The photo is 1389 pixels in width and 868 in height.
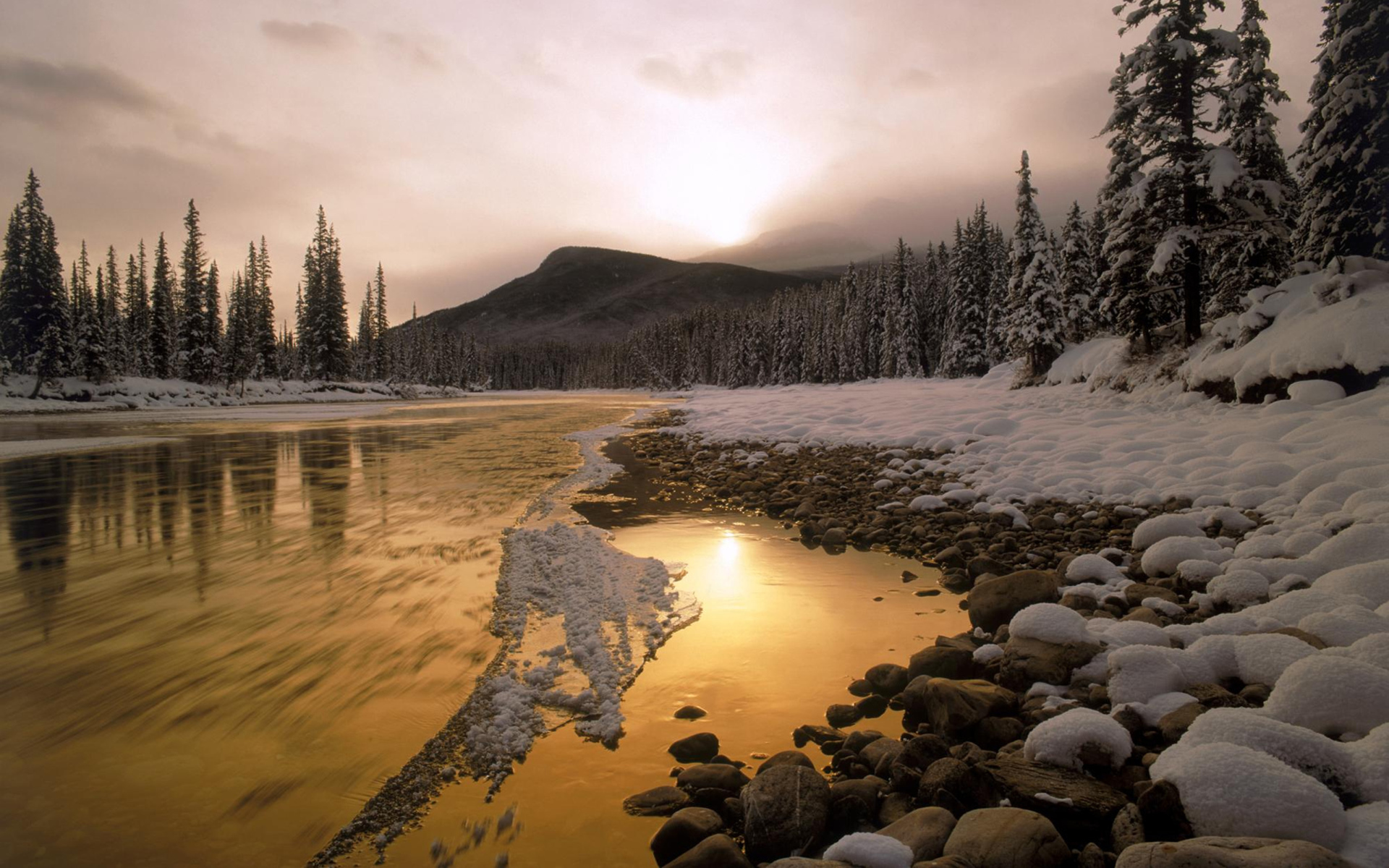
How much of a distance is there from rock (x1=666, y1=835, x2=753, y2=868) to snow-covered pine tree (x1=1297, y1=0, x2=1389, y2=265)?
1093 inches

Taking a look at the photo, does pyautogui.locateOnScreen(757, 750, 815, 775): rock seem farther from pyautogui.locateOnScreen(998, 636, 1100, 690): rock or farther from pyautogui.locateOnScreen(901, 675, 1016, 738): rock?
pyautogui.locateOnScreen(998, 636, 1100, 690): rock

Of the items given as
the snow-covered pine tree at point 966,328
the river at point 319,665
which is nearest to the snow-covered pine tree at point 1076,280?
the snow-covered pine tree at point 966,328

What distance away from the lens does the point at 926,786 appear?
3.43 metres

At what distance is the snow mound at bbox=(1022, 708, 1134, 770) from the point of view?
3385mm

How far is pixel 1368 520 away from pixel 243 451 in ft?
94.6

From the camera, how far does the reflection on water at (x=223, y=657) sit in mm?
3705

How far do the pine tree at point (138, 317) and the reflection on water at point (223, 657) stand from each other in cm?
6879

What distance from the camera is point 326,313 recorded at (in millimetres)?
72688

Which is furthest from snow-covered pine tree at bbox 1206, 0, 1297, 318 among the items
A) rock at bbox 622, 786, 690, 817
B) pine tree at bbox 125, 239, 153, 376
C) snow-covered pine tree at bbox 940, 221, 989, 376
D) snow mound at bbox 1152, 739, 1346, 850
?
pine tree at bbox 125, 239, 153, 376

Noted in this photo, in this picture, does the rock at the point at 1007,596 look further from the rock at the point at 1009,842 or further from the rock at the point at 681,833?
Answer: the rock at the point at 681,833

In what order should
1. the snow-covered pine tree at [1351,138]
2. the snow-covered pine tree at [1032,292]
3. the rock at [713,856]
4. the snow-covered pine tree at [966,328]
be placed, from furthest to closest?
the snow-covered pine tree at [966,328] < the snow-covered pine tree at [1032,292] < the snow-covered pine tree at [1351,138] < the rock at [713,856]

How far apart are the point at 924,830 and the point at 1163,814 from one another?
1.05 metres

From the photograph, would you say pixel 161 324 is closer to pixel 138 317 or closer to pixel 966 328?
pixel 138 317

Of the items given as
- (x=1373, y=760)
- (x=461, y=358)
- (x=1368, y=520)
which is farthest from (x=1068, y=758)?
(x=461, y=358)
